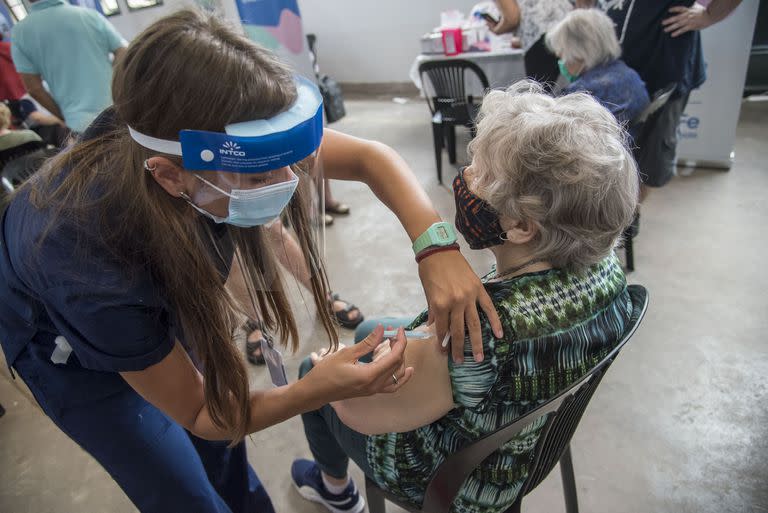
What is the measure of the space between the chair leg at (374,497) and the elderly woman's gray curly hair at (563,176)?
73cm

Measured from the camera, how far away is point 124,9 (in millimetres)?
4543

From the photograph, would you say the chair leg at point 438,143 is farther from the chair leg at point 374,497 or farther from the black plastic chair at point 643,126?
the chair leg at point 374,497

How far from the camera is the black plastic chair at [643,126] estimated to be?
2.28m

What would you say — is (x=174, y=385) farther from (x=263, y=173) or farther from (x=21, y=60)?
→ (x=21, y=60)

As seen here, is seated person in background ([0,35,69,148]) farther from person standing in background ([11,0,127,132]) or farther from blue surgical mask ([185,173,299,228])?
blue surgical mask ([185,173,299,228])

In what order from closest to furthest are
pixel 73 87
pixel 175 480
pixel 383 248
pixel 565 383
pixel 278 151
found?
pixel 278 151 < pixel 565 383 < pixel 175 480 < pixel 73 87 < pixel 383 248

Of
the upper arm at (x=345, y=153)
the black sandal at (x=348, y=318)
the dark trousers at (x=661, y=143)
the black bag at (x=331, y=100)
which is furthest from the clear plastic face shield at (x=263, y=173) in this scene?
the black bag at (x=331, y=100)

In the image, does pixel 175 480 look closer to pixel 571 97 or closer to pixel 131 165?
pixel 131 165

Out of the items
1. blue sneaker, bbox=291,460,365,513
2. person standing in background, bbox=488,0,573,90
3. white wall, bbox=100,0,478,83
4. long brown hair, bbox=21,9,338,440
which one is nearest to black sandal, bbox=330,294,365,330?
blue sneaker, bbox=291,460,365,513

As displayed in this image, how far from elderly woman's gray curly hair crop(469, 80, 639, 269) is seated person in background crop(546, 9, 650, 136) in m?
1.55

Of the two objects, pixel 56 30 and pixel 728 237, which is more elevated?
pixel 56 30

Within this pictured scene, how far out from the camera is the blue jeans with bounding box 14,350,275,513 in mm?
1074

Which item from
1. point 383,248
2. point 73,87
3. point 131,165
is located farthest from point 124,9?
point 131,165

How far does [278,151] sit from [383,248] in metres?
2.38
